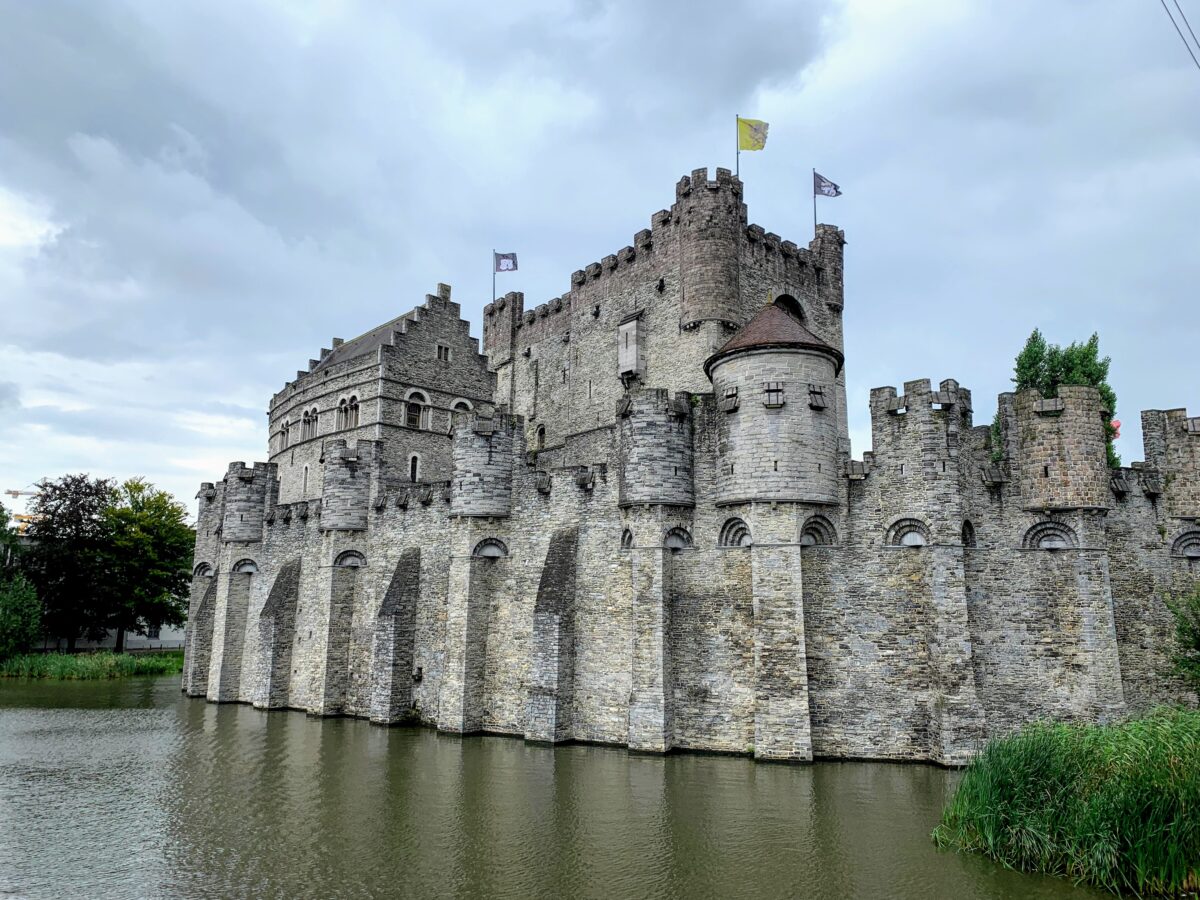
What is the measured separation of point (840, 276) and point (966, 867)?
24.6 meters

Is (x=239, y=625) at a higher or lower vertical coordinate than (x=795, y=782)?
higher

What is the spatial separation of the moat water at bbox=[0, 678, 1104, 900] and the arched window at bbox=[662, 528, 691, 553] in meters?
4.98

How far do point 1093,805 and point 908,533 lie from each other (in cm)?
834

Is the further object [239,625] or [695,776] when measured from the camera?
[239,625]

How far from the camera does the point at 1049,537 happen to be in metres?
18.9

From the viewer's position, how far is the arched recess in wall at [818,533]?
19.3 meters

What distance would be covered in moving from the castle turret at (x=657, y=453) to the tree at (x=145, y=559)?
35016 millimetres

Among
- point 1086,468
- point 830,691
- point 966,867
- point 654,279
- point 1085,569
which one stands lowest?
point 966,867

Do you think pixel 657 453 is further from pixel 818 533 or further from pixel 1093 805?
pixel 1093 805

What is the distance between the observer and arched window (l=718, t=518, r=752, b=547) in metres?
19.9

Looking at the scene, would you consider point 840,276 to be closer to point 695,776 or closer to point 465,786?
point 695,776

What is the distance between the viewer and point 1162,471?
1983 centimetres

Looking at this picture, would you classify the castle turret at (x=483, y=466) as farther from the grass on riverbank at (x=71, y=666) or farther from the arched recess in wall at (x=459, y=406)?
the grass on riverbank at (x=71, y=666)

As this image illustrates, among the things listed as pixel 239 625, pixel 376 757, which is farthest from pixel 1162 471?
pixel 239 625
